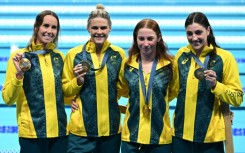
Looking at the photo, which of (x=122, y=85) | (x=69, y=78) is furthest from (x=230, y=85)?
(x=69, y=78)

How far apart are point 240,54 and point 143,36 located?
3826 mm

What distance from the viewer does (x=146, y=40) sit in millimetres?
2844

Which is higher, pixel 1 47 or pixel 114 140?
pixel 1 47

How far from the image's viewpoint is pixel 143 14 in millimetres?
7613

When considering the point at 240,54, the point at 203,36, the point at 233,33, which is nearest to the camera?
the point at 203,36

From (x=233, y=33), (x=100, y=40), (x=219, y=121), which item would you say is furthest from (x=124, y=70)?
(x=233, y=33)

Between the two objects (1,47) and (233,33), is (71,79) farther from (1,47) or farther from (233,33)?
(233,33)

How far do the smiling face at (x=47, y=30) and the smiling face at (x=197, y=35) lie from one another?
0.75m

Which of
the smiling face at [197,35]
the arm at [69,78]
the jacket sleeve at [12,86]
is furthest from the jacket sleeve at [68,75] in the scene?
the smiling face at [197,35]

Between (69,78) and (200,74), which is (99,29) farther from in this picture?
(200,74)

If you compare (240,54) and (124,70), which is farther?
(240,54)

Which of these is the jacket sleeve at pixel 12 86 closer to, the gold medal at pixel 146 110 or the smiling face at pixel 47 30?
the smiling face at pixel 47 30

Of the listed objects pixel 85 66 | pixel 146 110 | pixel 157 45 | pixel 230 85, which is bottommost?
pixel 146 110

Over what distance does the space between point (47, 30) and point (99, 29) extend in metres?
0.29
